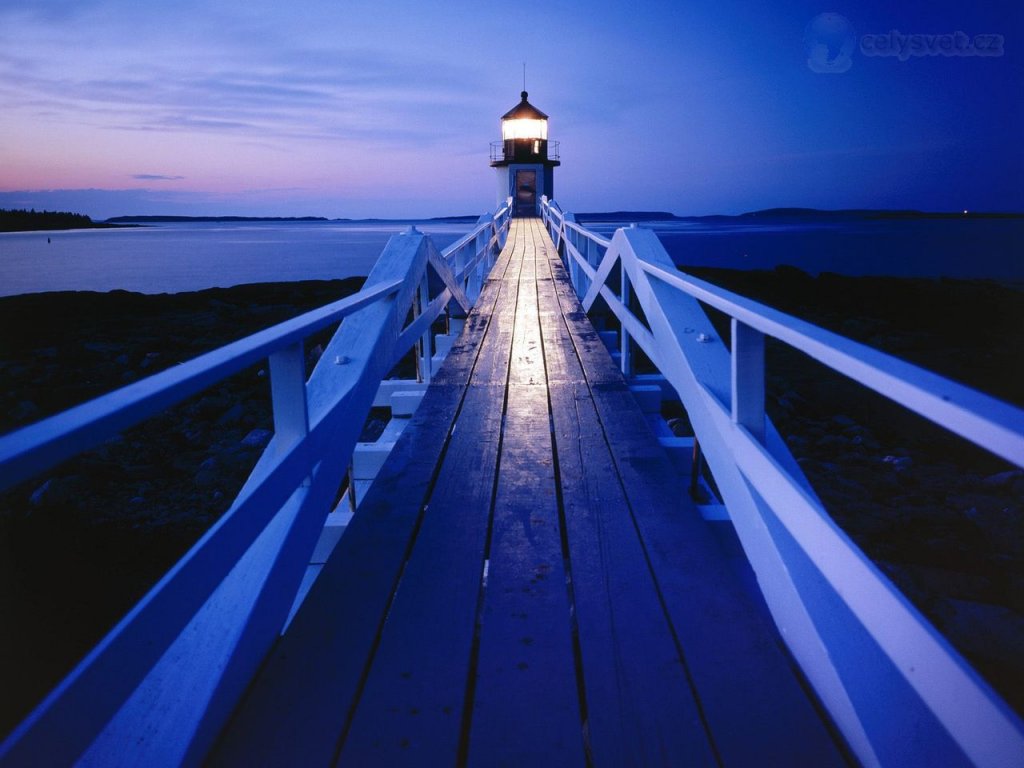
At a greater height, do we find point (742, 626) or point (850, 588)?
point (850, 588)

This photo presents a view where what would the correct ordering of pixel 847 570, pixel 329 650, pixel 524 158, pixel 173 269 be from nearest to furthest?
pixel 847 570 → pixel 329 650 → pixel 524 158 → pixel 173 269

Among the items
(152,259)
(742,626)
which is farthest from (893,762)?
(152,259)

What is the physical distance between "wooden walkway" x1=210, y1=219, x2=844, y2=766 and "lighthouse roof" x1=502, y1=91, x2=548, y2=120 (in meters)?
28.7

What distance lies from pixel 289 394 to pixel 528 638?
93 centimetres

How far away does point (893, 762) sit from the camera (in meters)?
1.22

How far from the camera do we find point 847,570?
1253mm

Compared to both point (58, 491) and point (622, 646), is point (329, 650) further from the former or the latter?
point (58, 491)

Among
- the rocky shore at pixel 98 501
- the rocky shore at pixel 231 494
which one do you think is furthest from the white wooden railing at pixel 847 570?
the rocky shore at pixel 231 494

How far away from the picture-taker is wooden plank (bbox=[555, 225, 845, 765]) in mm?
1448

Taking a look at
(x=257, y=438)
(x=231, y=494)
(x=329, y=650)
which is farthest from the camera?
(x=257, y=438)

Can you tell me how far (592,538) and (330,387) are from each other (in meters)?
1.11

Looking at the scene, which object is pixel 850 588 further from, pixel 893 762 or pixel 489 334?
pixel 489 334

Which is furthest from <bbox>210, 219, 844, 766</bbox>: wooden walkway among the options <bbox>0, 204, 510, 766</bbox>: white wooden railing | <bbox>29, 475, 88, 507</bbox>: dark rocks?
<bbox>29, 475, 88, 507</bbox>: dark rocks

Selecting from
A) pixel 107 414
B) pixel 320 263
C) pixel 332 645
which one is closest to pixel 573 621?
pixel 332 645
